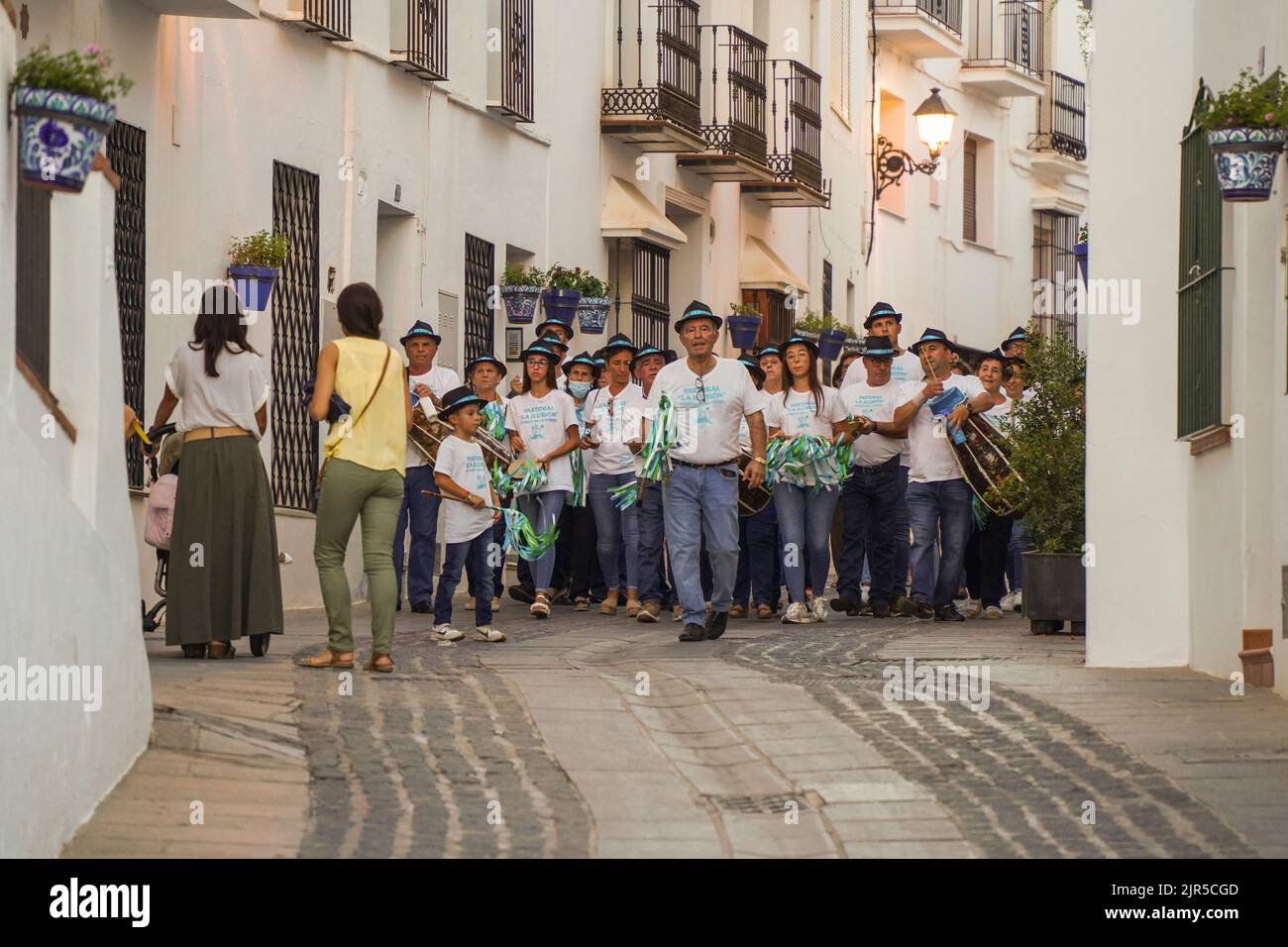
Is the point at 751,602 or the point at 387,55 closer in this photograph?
the point at 751,602

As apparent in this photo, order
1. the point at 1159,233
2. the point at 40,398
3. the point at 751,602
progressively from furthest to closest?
the point at 751,602 → the point at 1159,233 → the point at 40,398

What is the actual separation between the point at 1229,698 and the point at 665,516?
14.3 feet

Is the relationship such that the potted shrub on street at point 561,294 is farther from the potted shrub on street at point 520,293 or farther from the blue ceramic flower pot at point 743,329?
the blue ceramic flower pot at point 743,329

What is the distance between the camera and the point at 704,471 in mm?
15188

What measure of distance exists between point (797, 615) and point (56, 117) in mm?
9508

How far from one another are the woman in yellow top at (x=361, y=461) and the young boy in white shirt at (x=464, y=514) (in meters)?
2.31

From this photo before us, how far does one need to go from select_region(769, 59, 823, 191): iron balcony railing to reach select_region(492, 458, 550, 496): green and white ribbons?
13845 mm

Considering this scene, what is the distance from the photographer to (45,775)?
768 centimetres

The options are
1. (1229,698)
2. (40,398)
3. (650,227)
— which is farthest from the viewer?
(650,227)

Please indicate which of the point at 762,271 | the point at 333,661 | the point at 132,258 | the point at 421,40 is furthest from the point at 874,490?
the point at 762,271

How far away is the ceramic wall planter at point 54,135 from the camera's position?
26.0ft

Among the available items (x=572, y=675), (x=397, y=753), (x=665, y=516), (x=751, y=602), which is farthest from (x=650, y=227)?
(x=397, y=753)
